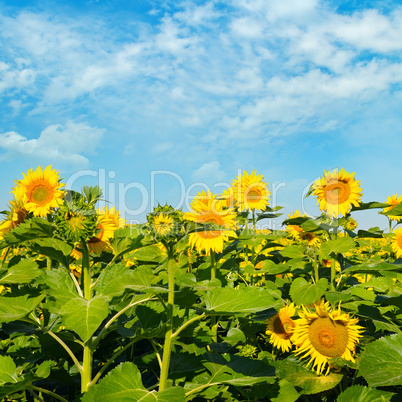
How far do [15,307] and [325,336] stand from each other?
1.99 m

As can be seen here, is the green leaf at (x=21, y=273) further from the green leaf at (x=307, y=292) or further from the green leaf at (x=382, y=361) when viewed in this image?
the green leaf at (x=382, y=361)

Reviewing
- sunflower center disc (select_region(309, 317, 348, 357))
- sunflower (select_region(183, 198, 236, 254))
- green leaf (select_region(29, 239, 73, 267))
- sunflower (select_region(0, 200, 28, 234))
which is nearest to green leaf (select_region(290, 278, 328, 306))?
sunflower center disc (select_region(309, 317, 348, 357))

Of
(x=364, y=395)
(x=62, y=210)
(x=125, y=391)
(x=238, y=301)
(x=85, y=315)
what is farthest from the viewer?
(x=62, y=210)

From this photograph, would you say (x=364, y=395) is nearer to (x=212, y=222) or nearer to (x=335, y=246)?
(x=335, y=246)

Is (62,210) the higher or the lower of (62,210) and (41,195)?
the lower

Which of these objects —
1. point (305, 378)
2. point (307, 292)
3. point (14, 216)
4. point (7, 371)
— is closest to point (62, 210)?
point (7, 371)

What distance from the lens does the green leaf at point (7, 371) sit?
2096mm

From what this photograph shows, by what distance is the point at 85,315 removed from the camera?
1.73 meters

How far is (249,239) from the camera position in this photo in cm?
371

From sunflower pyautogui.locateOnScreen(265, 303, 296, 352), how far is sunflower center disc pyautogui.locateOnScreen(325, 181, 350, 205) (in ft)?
3.33

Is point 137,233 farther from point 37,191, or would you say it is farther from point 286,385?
point 286,385

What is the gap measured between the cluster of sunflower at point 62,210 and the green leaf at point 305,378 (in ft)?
4.99

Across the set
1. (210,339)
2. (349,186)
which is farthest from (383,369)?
(349,186)

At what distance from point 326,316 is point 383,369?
774mm
